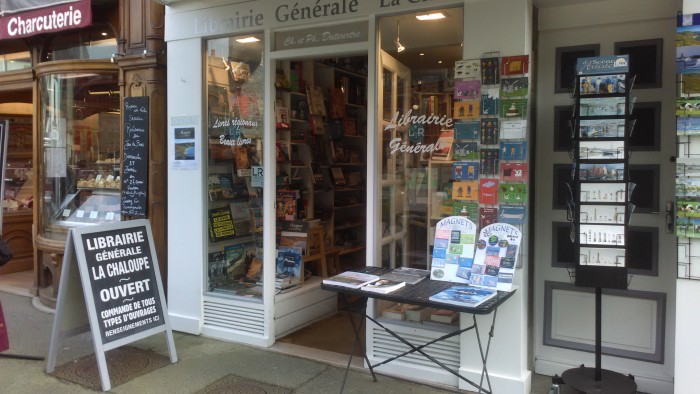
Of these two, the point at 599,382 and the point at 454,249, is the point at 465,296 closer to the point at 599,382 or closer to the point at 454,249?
the point at 454,249

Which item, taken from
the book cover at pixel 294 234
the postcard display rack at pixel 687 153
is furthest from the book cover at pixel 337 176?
the postcard display rack at pixel 687 153

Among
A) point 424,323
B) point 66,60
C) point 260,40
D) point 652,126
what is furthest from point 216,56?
point 652,126

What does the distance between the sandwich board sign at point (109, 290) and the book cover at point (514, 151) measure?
300 centimetres

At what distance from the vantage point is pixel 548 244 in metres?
4.25

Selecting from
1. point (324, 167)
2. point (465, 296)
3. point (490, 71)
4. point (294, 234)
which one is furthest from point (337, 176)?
point (465, 296)

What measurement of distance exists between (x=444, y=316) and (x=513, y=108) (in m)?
1.64

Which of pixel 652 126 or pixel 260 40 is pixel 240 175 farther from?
pixel 652 126

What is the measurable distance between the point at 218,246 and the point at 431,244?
2161mm

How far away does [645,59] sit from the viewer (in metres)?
3.90

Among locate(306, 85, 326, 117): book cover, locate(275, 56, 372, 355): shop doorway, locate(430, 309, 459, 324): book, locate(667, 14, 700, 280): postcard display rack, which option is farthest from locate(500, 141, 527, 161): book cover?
locate(306, 85, 326, 117): book cover

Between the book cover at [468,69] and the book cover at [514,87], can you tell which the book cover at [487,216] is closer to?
the book cover at [514,87]

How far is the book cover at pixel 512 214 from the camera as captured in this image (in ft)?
12.5

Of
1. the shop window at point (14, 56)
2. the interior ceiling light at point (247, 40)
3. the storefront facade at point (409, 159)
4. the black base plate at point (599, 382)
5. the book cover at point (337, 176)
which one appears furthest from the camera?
the shop window at point (14, 56)

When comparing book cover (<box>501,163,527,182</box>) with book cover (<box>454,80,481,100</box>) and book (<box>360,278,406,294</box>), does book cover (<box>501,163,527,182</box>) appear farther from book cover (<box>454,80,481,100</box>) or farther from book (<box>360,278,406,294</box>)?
book (<box>360,278,406,294</box>)
